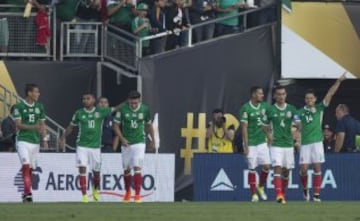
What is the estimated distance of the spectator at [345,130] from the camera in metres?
27.7

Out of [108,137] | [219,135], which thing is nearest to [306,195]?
[219,135]

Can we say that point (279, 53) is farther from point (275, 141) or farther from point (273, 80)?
point (275, 141)

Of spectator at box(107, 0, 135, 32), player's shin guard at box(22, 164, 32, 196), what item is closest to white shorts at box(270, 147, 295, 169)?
player's shin guard at box(22, 164, 32, 196)

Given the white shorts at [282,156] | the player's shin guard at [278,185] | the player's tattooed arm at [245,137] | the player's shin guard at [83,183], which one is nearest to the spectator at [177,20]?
the player's tattooed arm at [245,137]

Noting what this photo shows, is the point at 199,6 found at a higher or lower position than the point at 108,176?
higher

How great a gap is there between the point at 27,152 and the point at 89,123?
1.49 m

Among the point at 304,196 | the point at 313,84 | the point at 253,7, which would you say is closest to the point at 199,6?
the point at 253,7

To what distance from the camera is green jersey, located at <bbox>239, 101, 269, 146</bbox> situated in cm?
2497

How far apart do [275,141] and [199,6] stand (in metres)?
5.70

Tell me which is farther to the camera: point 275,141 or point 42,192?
point 42,192

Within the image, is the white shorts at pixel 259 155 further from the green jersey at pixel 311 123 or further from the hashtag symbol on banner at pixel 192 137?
the hashtag symbol on banner at pixel 192 137

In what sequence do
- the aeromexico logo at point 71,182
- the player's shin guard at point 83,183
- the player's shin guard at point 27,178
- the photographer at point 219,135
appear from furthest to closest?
1. the photographer at point 219,135
2. the aeromexico logo at point 71,182
3. the player's shin guard at point 83,183
4. the player's shin guard at point 27,178

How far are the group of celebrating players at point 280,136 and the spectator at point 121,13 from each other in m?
4.66

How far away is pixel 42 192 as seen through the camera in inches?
1067
